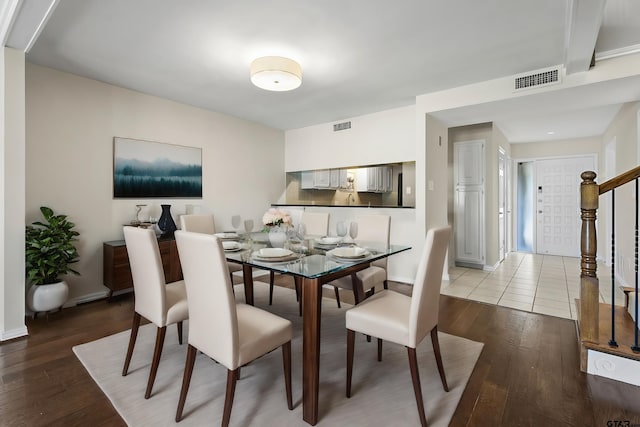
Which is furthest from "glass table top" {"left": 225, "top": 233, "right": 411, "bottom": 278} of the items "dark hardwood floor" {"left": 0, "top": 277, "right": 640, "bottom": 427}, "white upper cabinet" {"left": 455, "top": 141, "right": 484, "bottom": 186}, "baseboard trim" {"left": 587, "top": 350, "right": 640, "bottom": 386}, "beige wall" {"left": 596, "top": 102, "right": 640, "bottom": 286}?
"white upper cabinet" {"left": 455, "top": 141, "right": 484, "bottom": 186}

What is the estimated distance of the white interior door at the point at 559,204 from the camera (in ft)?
19.7

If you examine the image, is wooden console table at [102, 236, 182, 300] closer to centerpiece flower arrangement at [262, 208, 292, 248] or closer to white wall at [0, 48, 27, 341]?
white wall at [0, 48, 27, 341]

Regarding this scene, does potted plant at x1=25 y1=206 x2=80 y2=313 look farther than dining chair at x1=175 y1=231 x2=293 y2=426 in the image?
Yes

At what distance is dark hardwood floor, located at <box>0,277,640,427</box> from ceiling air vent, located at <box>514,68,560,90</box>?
2273 mm

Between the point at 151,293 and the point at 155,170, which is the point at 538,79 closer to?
the point at 151,293

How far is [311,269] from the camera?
1.72m

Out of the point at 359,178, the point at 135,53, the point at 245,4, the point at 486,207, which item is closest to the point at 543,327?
the point at 486,207

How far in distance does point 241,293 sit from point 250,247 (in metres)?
1.42

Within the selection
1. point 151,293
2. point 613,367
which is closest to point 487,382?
point 613,367

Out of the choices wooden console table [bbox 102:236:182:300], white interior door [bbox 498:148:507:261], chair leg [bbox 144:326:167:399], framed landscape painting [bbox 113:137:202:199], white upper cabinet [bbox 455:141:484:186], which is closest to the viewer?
chair leg [bbox 144:326:167:399]

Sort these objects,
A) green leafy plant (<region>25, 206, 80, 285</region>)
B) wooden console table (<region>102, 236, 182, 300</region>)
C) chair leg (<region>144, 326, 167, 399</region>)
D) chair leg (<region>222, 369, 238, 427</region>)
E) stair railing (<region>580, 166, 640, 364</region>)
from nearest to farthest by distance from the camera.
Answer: chair leg (<region>222, 369, 238, 427</region>)
chair leg (<region>144, 326, 167, 399</region>)
stair railing (<region>580, 166, 640, 364</region>)
green leafy plant (<region>25, 206, 80, 285</region>)
wooden console table (<region>102, 236, 182, 300</region>)

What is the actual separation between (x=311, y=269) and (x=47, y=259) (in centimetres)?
266

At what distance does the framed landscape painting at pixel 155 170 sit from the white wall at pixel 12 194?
41.7 inches

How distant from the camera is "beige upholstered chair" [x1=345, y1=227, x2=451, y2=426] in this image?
5.15 ft
